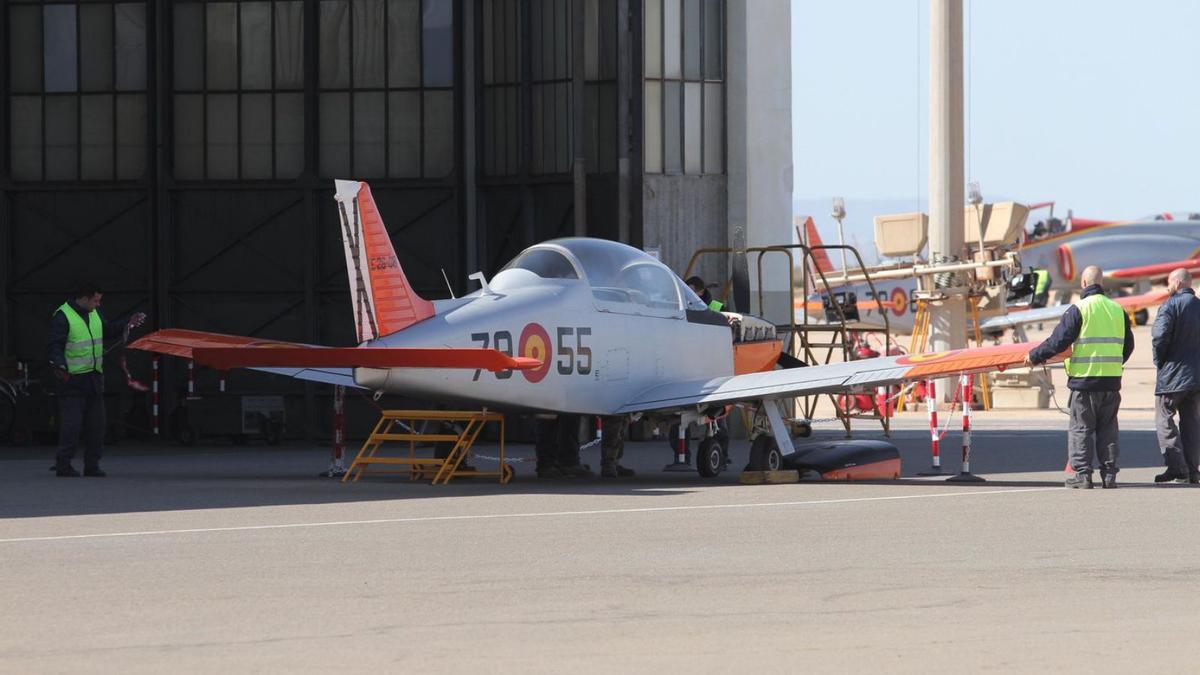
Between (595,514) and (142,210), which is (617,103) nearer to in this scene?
(142,210)

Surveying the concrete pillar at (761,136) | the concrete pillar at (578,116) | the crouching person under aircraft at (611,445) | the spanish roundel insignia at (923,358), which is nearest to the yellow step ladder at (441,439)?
the crouching person under aircraft at (611,445)

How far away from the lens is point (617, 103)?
2631 centimetres

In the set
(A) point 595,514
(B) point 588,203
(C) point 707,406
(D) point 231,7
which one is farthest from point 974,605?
(D) point 231,7

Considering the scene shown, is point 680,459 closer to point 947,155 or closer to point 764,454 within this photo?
point 764,454

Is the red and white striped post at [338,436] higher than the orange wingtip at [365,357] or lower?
lower

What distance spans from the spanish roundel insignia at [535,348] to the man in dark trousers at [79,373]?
4.30 meters

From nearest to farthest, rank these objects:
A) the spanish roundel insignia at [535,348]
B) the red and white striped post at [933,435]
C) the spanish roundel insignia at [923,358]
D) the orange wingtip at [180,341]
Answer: the spanish roundel insignia at [535,348], the spanish roundel insignia at [923,358], the red and white striped post at [933,435], the orange wingtip at [180,341]

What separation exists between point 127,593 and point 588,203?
17.7 m

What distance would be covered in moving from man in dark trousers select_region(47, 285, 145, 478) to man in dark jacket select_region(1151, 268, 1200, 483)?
9.94 m

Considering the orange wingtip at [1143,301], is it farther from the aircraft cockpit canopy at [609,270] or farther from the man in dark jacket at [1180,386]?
the aircraft cockpit canopy at [609,270]

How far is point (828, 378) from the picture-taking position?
656 inches

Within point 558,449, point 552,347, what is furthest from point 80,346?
point 552,347

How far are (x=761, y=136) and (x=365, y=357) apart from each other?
46.5 ft

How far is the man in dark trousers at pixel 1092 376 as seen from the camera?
1551 cm
